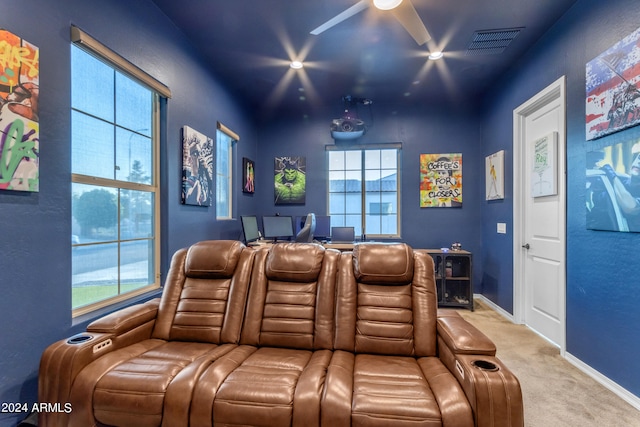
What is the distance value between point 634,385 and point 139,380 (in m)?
3.01

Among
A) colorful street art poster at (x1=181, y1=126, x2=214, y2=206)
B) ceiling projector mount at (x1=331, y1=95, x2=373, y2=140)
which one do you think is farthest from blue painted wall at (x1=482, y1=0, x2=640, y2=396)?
colorful street art poster at (x1=181, y1=126, x2=214, y2=206)

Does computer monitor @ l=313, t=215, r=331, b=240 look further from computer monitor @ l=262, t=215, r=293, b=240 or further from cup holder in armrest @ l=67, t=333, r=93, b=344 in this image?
cup holder in armrest @ l=67, t=333, r=93, b=344

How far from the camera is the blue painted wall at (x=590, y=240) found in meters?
1.92

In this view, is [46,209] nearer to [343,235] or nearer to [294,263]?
[294,263]

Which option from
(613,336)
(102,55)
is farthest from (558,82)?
(102,55)

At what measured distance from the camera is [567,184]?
2.52 m

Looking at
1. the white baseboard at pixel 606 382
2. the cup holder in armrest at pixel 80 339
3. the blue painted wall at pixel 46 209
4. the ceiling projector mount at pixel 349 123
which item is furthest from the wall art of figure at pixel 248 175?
the white baseboard at pixel 606 382

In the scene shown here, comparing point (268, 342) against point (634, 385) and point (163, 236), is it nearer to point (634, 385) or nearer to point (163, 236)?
point (163, 236)

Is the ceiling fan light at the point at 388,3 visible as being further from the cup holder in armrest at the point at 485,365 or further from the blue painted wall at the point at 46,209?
the cup holder in armrest at the point at 485,365

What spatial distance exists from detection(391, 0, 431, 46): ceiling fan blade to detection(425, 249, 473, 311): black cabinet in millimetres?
2689

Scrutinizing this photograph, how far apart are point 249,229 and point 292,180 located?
1378 millimetres

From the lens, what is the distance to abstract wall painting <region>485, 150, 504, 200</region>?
3648 millimetres

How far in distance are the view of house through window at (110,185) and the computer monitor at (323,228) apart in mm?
2492

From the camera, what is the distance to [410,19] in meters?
2.14
